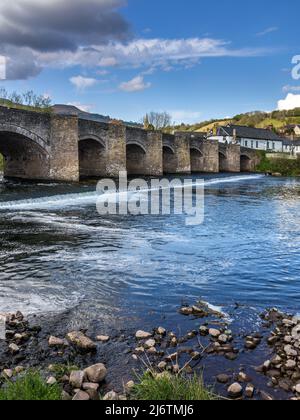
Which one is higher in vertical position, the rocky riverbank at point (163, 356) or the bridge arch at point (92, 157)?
the bridge arch at point (92, 157)

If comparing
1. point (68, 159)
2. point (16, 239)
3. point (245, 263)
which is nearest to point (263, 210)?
point (245, 263)

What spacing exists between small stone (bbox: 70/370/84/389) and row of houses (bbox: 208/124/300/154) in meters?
83.6

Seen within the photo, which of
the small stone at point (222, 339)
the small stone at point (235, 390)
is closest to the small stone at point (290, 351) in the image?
the small stone at point (222, 339)

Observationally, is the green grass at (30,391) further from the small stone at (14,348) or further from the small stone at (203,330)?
the small stone at (203,330)

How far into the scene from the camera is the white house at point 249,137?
8905 centimetres

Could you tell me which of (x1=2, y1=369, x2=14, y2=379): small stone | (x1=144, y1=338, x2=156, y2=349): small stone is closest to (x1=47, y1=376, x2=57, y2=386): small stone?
(x1=2, y1=369, x2=14, y2=379): small stone

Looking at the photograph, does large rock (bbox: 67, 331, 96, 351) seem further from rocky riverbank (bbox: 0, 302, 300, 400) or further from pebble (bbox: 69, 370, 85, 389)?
pebble (bbox: 69, 370, 85, 389)

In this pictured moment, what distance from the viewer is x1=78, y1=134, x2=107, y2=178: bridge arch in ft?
121

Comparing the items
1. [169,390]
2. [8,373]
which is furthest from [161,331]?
[8,373]

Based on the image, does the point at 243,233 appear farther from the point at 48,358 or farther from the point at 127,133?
the point at 127,133

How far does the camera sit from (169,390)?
3969 mm

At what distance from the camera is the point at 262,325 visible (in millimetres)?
6223

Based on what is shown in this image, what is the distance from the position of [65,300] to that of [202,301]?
7.93ft
